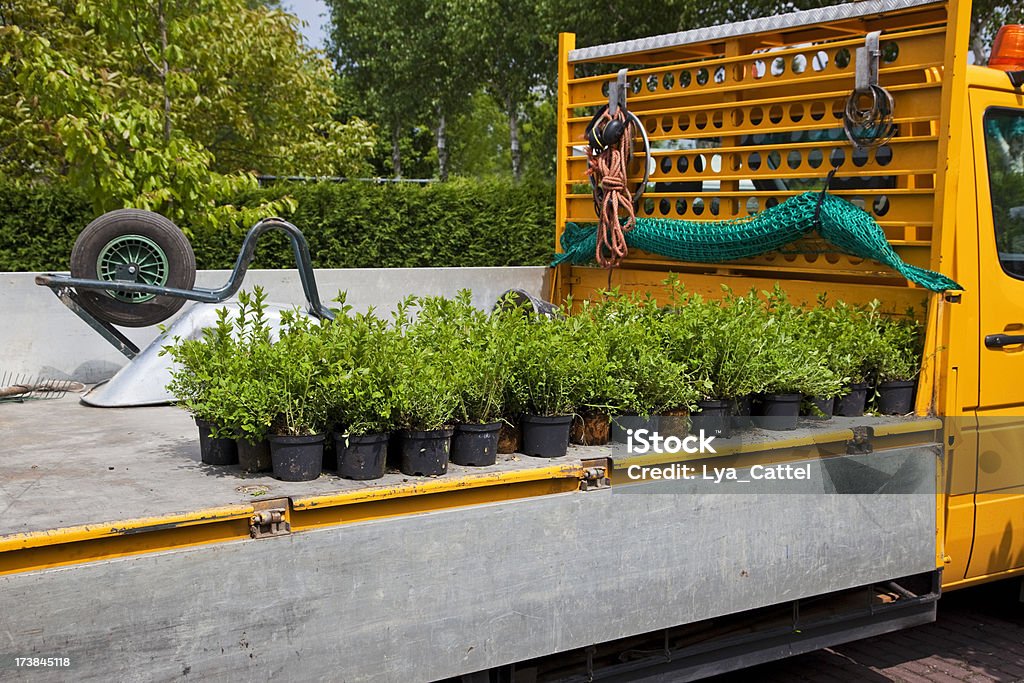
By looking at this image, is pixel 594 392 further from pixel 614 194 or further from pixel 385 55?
pixel 385 55

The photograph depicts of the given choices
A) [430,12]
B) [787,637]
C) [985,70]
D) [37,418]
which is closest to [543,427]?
[787,637]

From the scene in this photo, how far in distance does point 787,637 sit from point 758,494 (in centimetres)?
64

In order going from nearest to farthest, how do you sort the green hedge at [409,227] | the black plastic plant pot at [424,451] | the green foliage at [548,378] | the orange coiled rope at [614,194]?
A: the black plastic plant pot at [424,451], the green foliage at [548,378], the orange coiled rope at [614,194], the green hedge at [409,227]

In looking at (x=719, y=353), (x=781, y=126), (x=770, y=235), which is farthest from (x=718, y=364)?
(x=781, y=126)

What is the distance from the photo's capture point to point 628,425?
10.8ft

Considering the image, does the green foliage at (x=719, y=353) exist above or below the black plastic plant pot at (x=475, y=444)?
above

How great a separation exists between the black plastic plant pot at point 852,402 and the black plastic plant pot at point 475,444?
1.47 m

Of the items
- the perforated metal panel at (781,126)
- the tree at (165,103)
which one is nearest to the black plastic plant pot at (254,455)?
the perforated metal panel at (781,126)

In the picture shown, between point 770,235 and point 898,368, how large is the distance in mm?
810

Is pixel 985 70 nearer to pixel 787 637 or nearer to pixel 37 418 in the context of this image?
pixel 787 637

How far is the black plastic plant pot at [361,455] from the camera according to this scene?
2.79m

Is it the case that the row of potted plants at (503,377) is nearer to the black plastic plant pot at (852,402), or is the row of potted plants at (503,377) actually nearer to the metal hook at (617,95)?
the black plastic plant pot at (852,402)

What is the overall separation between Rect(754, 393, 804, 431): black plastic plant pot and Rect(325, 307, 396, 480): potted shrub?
4.55 feet

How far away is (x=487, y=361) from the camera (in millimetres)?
3059
